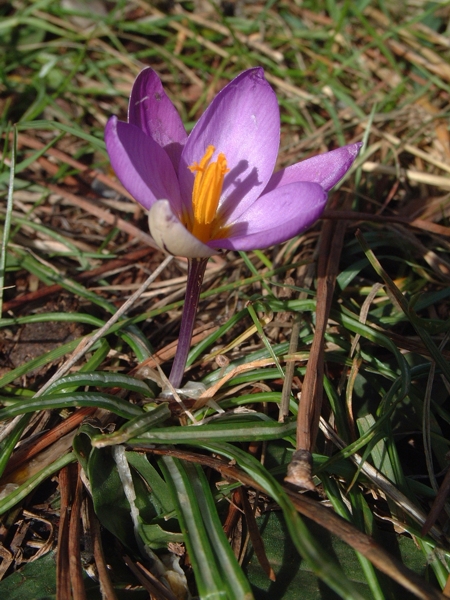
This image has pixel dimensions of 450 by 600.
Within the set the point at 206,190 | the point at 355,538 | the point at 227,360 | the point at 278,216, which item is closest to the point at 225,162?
the point at 206,190

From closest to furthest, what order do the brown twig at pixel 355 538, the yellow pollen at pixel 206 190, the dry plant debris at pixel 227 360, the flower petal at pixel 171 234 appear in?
the brown twig at pixel 355 538, the flower petal at pixel 171 234, the dry plant debris at pixel 227 360, the yellow pollen at pixel 206 190

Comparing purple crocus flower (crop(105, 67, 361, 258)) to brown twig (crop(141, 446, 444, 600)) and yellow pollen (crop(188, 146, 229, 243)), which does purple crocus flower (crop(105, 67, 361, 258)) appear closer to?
yellow pollen (crop(188, 146, 229, 243))

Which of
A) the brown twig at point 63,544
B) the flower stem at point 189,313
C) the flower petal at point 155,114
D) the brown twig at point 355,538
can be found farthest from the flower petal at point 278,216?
the brown twig at point 63,544

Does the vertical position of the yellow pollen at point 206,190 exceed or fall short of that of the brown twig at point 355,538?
it exceeds it

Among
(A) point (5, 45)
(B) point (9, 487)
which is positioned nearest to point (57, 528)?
(B) point (9, 487)

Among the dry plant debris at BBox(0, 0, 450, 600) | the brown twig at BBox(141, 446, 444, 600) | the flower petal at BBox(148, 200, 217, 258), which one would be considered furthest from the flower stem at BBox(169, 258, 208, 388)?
the brown twig at BBox(141, 446, 444, 600)

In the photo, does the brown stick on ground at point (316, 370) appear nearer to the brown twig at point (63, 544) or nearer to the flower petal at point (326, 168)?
the flower petal at point (326, 168)

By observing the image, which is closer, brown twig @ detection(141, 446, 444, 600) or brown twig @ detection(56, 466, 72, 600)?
brown twig @ detection(141, 446, 444, 600)
